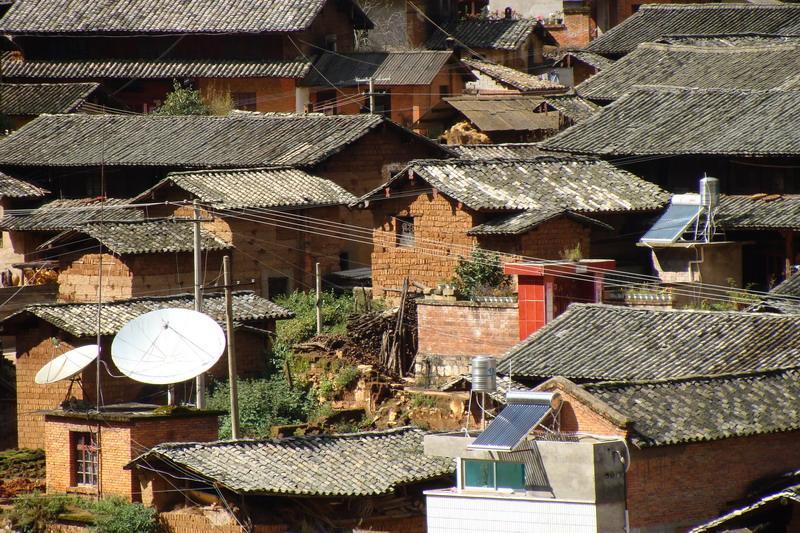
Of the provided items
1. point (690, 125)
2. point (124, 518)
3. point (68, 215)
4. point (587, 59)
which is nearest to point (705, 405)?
point (124, 518)

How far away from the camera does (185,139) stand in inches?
1832

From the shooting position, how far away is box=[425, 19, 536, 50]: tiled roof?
58.4 m

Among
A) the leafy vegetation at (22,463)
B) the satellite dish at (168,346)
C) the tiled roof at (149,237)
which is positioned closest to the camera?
the satellite dish at (168,346)

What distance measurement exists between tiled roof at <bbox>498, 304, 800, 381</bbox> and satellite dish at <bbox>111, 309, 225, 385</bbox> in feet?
16.4

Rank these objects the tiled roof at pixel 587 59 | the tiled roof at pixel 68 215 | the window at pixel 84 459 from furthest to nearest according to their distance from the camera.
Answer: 1. the tiled roof at pixel 587 59
2. the tiled roof at pixel 68 215
3. the window at pixel 84 459

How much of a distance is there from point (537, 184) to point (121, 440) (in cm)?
1306

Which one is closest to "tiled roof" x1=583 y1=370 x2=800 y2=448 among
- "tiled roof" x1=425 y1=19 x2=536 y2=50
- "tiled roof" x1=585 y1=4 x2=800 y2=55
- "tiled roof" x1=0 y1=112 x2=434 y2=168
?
"tiled roof" x1=0 y1=112 x2=434 y2=168

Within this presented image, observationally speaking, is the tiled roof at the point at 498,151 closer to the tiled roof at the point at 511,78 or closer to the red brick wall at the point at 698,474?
the tiled roof at the point at 511,78

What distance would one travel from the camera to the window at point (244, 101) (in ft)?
178

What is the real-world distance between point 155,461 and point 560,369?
6.86 m

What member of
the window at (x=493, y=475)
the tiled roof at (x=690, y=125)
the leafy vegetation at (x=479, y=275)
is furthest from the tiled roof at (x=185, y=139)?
the window at (x=493, y=475)

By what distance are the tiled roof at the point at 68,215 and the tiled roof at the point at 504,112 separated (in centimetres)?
1091

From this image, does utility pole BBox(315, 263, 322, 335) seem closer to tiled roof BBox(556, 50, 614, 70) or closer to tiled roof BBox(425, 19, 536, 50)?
tiled roof BBox(556, 50, 614, 70)

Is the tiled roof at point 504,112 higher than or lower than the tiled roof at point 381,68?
lower
